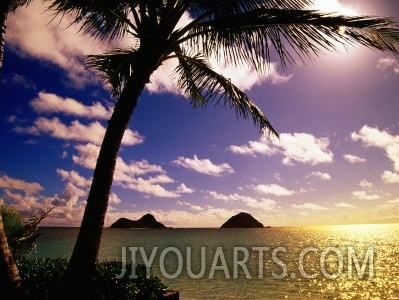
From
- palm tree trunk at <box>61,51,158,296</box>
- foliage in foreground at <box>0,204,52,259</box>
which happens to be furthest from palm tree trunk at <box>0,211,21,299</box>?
foliage in foreground at <box>0,204,52,259</box>

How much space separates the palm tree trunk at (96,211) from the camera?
15.1 ft

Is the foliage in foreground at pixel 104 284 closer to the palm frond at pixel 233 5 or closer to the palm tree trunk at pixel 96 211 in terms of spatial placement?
the palm tree trunk at pixel 96 211

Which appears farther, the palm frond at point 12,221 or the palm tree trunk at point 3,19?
the palm frond at point 12,221

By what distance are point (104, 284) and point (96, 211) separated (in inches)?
62.9

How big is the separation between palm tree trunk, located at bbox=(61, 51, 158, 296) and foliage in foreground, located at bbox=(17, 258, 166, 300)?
0.44 m

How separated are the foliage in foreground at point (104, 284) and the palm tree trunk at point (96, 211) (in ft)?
1.44

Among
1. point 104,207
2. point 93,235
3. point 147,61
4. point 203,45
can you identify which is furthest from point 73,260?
point 203,45

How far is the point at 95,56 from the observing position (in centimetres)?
721

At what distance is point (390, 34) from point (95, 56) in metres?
5.40

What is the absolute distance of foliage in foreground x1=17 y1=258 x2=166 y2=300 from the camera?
17.9 feet

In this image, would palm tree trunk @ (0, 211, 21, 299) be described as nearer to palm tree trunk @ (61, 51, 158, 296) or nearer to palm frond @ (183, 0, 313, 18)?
palm tree trunk @ (61, 51, 158, 296)

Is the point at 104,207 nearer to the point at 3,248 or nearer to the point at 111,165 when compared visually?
the point at 111,165

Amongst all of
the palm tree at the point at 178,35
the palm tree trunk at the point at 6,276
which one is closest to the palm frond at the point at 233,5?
the palm tree at the point at 178,35

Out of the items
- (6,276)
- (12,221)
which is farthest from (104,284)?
(12,221)
